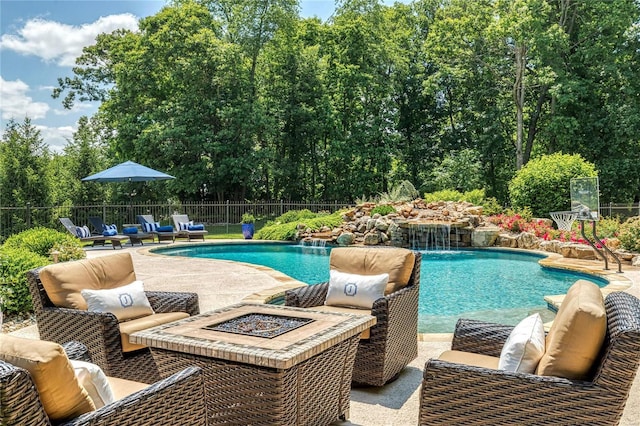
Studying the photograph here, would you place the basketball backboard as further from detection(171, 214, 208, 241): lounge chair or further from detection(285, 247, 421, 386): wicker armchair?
detection(171, 214, 208, 241): lounge chair

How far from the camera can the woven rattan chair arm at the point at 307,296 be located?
13.1ft

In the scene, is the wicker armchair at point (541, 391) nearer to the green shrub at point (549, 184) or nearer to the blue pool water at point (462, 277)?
the blue pool water at point (462, 277)


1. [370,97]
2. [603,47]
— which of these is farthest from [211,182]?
[603,47]

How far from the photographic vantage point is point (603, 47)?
18734 millimetres

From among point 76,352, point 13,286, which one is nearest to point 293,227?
point 13,286

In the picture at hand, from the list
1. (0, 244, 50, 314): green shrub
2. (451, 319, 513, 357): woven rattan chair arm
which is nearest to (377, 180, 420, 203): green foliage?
(0, 244, 50, 314): green shrub

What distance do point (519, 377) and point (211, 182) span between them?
63.7 ft

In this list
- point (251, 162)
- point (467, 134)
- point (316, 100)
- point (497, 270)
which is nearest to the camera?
point (497, 270)

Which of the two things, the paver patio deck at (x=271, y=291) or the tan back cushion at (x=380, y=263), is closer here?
the paver patio deck at (x=271, y=291)

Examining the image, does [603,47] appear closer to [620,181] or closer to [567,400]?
[620,181]

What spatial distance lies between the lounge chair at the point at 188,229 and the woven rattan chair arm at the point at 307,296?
11.5 meters

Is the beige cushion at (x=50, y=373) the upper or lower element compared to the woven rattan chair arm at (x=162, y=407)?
upper

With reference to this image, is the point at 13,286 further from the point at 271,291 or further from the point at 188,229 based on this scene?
the point at 188,229

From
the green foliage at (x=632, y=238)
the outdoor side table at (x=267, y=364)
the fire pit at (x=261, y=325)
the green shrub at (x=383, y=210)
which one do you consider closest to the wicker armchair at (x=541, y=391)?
the outdoor side table at (x=267, y=364)
